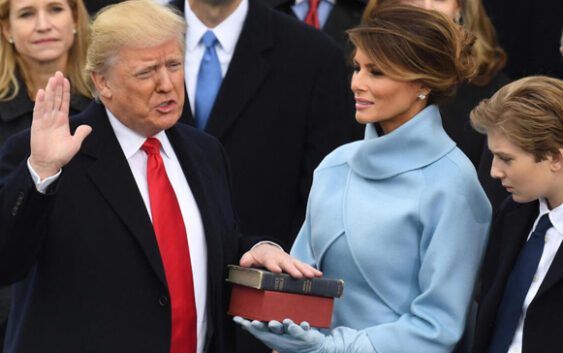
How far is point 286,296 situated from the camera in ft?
11.9

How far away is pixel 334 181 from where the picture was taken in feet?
12.9

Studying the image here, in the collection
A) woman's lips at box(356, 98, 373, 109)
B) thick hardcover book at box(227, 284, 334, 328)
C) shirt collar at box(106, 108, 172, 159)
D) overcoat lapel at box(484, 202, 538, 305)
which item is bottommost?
thick hardcover book at box(227, 284, 334, 328)

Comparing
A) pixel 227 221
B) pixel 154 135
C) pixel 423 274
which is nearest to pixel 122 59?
pixel 154 135

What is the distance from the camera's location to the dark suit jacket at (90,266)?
350 cm

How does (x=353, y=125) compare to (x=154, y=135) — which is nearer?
(x=154, y=135)

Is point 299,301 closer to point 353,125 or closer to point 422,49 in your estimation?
point 422,49

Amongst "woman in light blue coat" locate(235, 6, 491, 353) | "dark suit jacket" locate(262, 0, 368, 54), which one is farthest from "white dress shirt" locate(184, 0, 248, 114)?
"woman in light blue coat" locate(235, 6, 491, 353)

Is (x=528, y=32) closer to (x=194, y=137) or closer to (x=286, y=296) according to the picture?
(x=194, y=137)

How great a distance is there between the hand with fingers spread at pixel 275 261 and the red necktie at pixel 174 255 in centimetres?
23

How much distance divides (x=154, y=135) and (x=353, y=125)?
154cm

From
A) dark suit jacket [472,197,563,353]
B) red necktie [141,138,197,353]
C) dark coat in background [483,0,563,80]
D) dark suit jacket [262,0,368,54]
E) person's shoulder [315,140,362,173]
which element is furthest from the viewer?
dark coat in background [483,0,563,80]

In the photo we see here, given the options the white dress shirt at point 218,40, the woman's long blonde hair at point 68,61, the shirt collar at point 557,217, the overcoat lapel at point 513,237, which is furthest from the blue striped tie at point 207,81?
the shirt collar at point 557,217

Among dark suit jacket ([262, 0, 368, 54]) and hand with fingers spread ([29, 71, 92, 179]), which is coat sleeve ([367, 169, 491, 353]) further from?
dark suit jacket ([262, 0, 368, 54])

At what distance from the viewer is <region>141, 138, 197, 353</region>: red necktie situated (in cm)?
366
